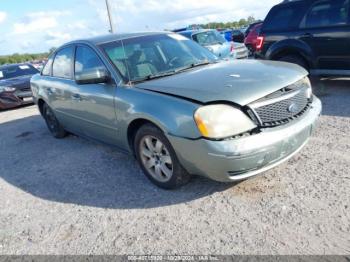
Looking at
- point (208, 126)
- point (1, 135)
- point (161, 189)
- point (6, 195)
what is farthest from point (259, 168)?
point (1, 135)

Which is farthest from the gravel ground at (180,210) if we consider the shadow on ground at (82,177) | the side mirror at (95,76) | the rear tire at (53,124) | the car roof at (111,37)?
the car roof at (111,37)

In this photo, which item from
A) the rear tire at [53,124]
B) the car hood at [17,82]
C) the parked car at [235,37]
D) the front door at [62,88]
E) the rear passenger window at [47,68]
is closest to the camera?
the front door at [62,88]

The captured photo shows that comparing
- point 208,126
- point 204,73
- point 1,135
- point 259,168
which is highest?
point 204,73

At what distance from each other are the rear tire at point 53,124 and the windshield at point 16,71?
601 centimetres

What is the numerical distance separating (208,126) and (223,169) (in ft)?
1.32

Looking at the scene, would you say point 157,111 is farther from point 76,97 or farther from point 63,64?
point 63,64

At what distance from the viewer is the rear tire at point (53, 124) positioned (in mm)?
6105

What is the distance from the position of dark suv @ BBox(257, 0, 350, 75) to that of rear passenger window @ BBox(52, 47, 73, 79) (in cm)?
433

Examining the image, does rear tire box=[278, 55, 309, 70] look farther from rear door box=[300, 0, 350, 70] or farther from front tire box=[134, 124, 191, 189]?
front tire box=[134, 124, 191, 189]

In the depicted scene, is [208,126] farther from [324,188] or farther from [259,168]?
[324,188]

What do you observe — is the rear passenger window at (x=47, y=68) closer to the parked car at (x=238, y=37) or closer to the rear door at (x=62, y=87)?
the rear door at (x=62, y=87)

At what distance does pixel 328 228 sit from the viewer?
275 cm

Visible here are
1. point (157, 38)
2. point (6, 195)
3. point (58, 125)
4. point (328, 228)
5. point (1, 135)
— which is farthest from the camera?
point (1, 135)

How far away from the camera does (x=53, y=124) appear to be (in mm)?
6305
